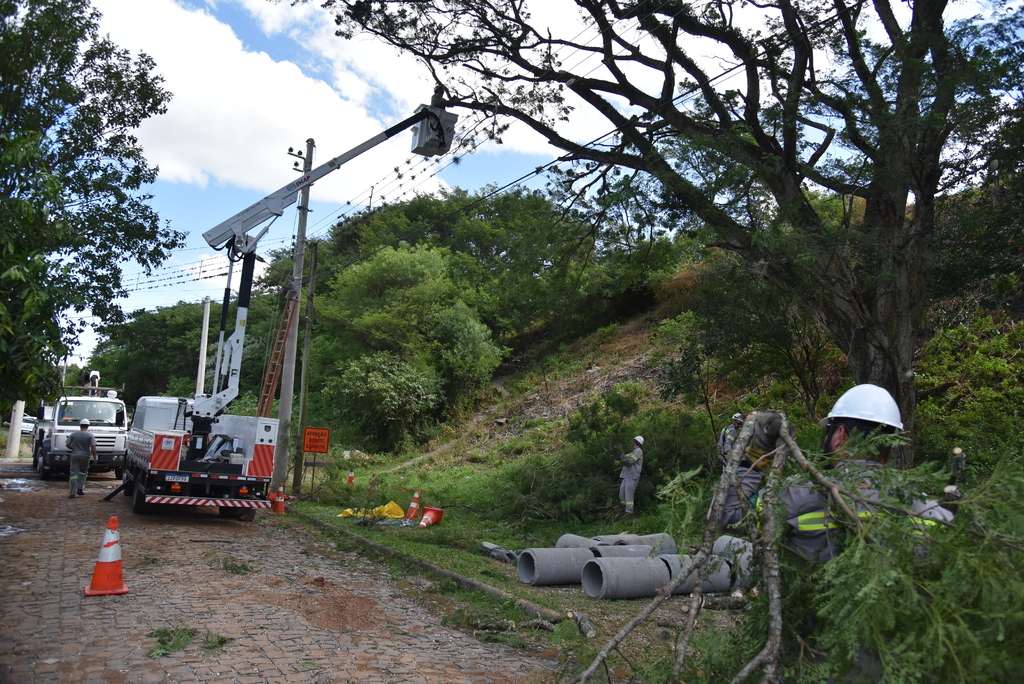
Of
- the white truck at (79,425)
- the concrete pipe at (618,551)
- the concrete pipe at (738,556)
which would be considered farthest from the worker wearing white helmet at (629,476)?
the white truck at (79,425)

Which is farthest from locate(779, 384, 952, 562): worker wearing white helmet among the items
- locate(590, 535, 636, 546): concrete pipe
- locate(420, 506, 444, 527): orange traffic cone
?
locate(420, 506, 444, 527): orange traffic cone

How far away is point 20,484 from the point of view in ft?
60.5

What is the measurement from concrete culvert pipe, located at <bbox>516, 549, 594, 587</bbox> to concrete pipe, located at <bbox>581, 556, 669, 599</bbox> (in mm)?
522

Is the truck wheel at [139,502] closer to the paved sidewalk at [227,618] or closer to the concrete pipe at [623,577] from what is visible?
the paved sidewalk at [227,618]

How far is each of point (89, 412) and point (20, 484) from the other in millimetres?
2621

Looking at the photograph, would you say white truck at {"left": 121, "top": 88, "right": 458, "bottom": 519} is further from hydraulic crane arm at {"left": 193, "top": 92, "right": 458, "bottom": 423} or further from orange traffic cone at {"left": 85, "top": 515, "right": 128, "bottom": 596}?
orange traffic cone at {"left": 85, "top": 515, "right": 128, "bottom": 596}

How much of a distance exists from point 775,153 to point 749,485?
9633 millimetres

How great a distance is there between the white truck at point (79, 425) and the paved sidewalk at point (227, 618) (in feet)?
28.5

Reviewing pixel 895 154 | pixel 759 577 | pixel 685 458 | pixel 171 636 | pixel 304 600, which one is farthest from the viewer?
pixel 685 458

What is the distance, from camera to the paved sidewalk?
17.9ft

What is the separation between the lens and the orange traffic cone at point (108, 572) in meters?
7.53

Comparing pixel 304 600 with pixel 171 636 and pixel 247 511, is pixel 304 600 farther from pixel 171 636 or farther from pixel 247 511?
pixel 247 511

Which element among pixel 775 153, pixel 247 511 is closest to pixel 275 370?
pixel 247 511

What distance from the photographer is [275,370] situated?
19672mm
